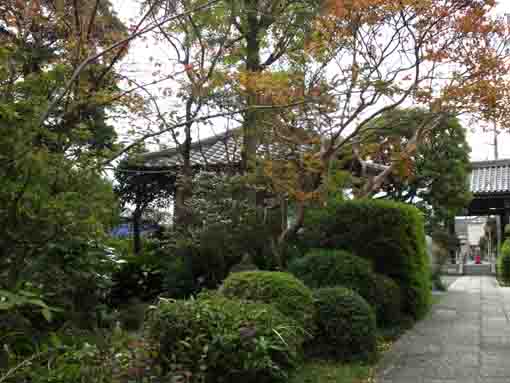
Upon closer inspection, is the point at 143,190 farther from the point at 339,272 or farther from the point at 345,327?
the point at 345,327

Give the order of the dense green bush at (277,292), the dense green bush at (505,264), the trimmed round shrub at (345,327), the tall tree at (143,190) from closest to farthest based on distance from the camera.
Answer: the dense green bush at (277,292)
the trimmed round shrub at (345,327)
the tall tree at (143,190)
the dense green bush at (505,264)

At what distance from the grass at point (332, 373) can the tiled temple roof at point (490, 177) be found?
14956mm

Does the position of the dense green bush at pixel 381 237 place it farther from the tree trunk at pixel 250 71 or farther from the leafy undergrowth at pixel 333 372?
the leafy undergrowth at pixel 333 372

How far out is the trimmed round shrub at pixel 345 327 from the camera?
527cm

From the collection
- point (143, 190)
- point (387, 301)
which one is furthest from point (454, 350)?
point (143, 190)

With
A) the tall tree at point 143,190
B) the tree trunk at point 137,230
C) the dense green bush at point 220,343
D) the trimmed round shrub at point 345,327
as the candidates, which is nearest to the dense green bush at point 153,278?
the tree trunk at point 137,230

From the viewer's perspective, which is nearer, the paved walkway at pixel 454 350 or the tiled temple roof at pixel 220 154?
the paved walkway at pixel 454 350

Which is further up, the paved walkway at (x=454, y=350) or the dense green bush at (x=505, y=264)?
the dense green bush at (x=505, y=264)

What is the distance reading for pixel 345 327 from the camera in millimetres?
5297

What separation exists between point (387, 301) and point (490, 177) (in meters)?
14.5

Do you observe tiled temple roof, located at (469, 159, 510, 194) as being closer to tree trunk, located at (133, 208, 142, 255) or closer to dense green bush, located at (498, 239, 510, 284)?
dense green bush, located at (498, 239, 510, 284)

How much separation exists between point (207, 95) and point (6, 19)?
9.37ft

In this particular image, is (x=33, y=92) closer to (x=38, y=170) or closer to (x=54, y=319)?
(x=38, y=170)

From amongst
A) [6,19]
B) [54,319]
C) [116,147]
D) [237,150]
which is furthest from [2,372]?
[237,150]
